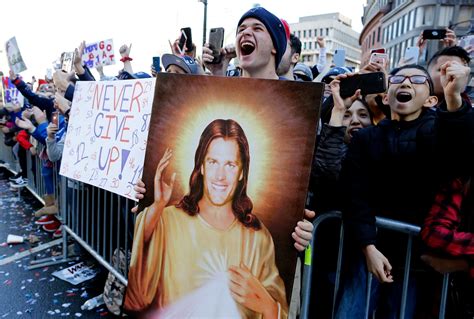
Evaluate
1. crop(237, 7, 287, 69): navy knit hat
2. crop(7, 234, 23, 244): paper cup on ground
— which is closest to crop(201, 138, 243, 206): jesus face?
crop(237, 7, 287, 69): navy knit hat

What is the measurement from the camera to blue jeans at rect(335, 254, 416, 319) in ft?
6.54

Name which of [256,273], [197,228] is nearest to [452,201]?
[256,273]

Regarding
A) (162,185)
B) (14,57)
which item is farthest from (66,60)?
(162,185)

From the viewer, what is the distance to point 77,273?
3.61 metres

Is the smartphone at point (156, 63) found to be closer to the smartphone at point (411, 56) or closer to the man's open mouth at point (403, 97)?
the smartphone at point (411, 56)

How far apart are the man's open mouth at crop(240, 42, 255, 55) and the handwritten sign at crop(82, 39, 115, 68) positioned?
14.8ft

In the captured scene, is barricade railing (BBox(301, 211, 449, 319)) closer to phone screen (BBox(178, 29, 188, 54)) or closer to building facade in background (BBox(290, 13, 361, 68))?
phone screen (BBox(178, 29, 188, 54))

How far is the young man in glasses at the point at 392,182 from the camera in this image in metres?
1.84

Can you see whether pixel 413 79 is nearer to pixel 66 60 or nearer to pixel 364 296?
pixel 364 296

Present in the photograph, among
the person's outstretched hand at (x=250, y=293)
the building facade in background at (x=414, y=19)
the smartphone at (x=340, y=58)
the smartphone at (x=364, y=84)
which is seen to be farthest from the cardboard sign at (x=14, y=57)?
the building facade in background at (x=414, y=19)

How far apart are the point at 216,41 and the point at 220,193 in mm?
1366

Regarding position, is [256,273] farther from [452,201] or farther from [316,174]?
[452,201]

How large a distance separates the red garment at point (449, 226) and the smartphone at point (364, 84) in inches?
23.4

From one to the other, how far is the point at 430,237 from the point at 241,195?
921 mm
